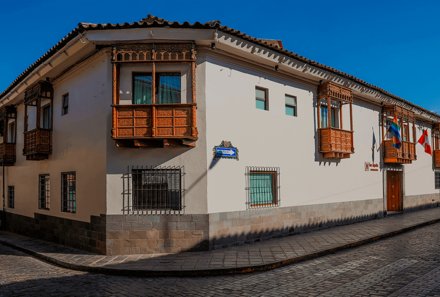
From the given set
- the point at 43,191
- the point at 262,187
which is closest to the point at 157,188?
the point at 262,187

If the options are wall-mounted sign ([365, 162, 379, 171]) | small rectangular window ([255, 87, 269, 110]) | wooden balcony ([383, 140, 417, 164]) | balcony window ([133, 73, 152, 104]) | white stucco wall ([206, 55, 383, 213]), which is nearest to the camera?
balcony window ([133, 73, 152, 104])

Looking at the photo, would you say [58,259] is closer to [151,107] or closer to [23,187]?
[151,107]

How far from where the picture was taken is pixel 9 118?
59.2 feet

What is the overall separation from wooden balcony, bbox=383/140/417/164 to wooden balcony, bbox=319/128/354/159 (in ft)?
14.2

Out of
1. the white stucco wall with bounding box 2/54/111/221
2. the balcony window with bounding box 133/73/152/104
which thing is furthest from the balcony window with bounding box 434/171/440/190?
the white stucco wall with bounding box 2/54/111/221

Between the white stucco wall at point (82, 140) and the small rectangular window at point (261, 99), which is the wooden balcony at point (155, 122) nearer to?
the white stucco wall at point (82, 140)

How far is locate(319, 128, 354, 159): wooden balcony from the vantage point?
46.6ft

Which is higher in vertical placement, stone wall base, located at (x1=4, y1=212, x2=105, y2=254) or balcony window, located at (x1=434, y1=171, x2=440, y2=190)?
balcony window, located at (x1=434, y1=171, x2=440, y2=190)

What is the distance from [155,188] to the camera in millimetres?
10406

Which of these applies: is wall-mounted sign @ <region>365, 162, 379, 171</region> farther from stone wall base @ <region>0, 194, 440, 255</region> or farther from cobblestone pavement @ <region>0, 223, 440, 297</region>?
cobblestone pavement @ <region>0, 223, 440, 297</region>

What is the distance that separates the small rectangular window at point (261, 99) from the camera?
12203 mm

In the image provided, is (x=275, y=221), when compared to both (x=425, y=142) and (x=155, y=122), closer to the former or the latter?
(x=155, y=122)

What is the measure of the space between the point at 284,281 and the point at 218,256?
2.36 m

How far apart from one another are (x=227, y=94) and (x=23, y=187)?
10.5m
